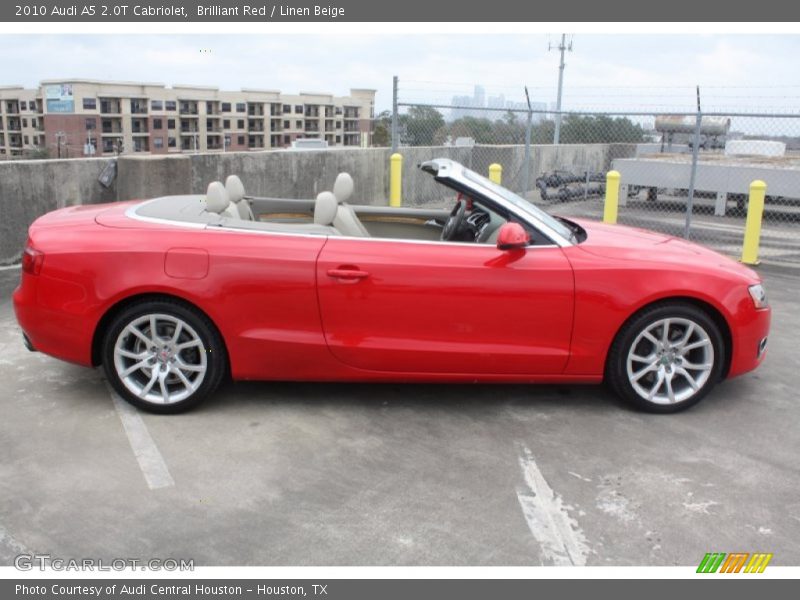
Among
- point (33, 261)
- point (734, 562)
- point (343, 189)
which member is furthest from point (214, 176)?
point (734, 562)

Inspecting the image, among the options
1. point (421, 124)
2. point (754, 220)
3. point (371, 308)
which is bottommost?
point (371, 308)

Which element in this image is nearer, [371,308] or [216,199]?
[371,308]

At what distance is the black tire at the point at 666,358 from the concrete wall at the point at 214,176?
626cm

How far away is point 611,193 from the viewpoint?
11.6m

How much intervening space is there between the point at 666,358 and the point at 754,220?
5.72m

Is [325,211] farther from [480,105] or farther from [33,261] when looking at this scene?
[480,105]

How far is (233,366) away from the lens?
4.38 metres

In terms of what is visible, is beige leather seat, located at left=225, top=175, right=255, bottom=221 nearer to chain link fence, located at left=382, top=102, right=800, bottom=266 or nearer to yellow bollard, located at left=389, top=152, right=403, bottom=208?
chain link fence, located at left=382, top=102, right=800, bottom=266

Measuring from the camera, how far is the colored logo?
119 inches

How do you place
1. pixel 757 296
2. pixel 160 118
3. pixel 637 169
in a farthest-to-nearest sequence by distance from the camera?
pixel 160 118 < pixel 637 169 < pixel 757 296

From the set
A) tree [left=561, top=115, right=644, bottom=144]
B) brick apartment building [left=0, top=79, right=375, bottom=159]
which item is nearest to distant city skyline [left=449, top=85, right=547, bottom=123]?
tree [left=561, top=115, right=644, bottom=144]

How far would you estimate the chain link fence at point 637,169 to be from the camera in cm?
1277

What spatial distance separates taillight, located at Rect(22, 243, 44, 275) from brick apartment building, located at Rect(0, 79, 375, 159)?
86.9 meters

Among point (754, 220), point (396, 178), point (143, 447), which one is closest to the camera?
point (143, 447)
